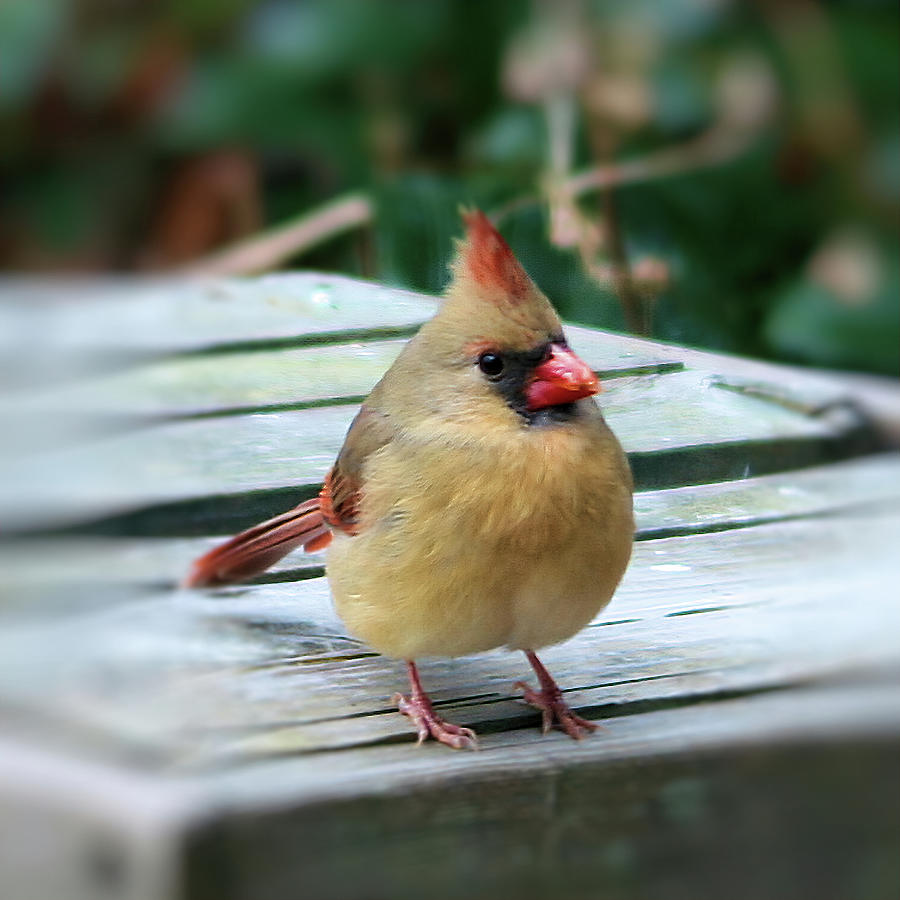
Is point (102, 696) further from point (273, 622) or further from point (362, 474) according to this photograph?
point (362, 474)

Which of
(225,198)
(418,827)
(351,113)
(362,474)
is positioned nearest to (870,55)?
(351,113)

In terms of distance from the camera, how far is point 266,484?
46.2 inches

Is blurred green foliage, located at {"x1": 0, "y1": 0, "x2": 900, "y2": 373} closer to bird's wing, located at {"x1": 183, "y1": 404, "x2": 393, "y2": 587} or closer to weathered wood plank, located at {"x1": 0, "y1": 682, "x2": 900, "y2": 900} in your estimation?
bird's wing, located at {"x1": 183, "y1": 404, "x2": 393, "y2": 587}

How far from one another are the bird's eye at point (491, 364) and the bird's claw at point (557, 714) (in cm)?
23

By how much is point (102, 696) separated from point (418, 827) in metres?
0.28

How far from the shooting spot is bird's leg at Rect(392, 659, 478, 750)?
0.99 metres

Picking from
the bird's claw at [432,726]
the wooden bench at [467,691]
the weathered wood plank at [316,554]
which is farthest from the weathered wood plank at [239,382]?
the bird's claw at [432,726]

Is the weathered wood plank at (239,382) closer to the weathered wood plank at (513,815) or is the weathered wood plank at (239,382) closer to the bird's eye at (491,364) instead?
the bird's eye at (491,364)

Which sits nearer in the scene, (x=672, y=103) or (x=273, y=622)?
(x=273, y=622)

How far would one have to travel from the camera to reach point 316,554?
3.77 ft

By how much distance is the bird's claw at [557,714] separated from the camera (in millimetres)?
1008

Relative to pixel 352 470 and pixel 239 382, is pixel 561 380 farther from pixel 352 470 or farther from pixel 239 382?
pixel 239 382

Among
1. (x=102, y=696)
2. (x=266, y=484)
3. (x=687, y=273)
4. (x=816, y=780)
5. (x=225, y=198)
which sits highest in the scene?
(x=225, y=198)

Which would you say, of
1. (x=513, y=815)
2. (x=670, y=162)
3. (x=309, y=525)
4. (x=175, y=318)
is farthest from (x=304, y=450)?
(x=670, y=162)
